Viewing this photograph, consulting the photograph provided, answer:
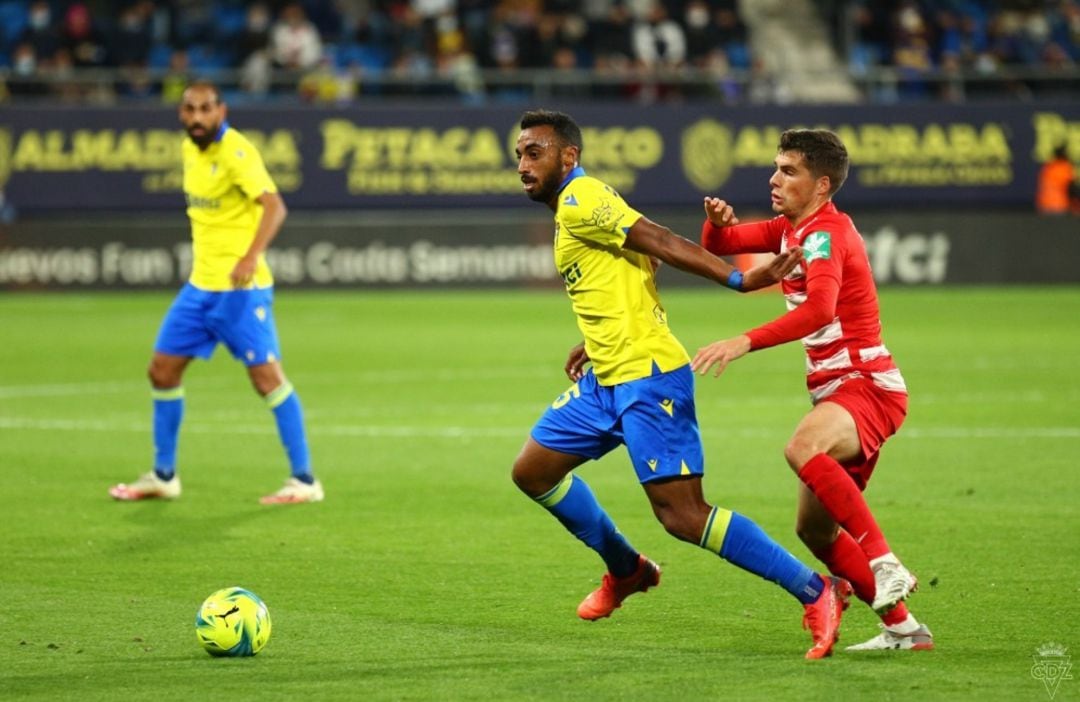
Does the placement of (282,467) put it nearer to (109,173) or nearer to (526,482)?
(526,482)

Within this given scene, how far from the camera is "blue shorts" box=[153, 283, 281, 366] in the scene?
31.1 feet

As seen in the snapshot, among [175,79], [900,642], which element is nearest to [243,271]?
[900,642]

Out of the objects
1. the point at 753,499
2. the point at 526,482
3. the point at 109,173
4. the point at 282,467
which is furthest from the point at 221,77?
the point at 526,482

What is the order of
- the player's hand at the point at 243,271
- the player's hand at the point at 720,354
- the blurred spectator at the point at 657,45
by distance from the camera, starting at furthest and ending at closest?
the blurred spectator at the point at 657,45 → the player's hand at the point at 243,271 → the player's hand at the point at 720,354

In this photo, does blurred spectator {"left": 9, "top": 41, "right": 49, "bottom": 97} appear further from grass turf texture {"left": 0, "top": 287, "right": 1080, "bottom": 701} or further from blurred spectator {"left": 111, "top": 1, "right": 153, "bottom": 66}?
grass turf texture {"left": 0, "top": 287, "right": 1080, "bottom": 701}

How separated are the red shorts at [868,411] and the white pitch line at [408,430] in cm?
568

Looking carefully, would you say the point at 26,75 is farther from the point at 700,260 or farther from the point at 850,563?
the point at 850,563

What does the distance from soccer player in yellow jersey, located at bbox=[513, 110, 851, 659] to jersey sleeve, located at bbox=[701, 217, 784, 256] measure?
334mm

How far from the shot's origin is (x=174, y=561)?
7.74 meters

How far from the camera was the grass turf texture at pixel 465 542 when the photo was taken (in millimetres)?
5684

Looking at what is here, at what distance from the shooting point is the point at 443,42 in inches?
Answer: 1046

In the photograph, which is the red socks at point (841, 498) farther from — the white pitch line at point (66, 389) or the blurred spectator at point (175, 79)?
the blurred spectator at point (175, 79)

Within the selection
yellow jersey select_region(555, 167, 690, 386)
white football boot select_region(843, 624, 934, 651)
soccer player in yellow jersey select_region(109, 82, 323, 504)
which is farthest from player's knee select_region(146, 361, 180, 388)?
white football boot select_region(843, 624, 934, 651)

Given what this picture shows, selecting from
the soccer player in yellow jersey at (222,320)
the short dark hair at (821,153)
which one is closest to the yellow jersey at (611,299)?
the short dark hair at (821,153)
